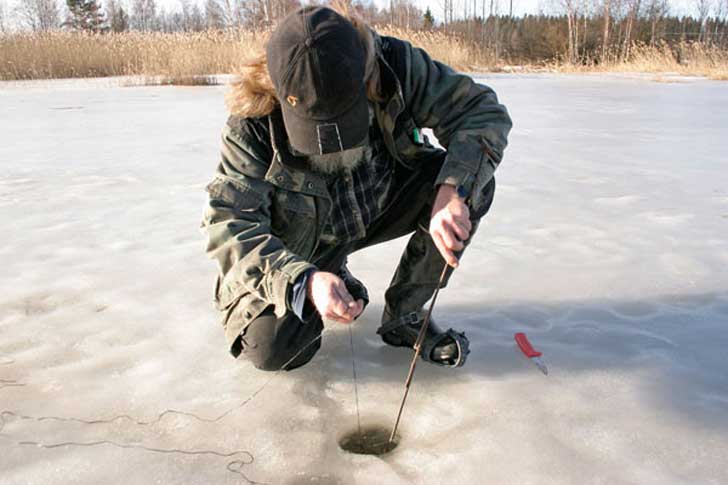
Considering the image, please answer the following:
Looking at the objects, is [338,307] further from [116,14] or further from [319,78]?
[116,14]

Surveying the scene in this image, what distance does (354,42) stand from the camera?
1205mm

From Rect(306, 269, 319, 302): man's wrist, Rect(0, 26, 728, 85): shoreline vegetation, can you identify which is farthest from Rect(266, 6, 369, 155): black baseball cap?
Rect(0, 26, 728, 85): shoreline vegetation

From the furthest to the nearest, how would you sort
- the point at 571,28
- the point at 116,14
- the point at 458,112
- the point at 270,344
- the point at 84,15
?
the point at 116,14, the point at 84,15, the point at 571,28, the point at 458,112, the point at 270,344

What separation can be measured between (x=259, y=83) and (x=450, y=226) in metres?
0.53

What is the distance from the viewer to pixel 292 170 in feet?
4.51

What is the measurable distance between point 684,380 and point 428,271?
0.69 metres

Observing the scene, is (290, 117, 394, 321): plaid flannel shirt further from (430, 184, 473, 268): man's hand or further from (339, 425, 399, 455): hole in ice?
(339, 425, 399, 455): hole in ice

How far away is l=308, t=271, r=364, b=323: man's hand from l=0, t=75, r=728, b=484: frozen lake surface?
322 mm

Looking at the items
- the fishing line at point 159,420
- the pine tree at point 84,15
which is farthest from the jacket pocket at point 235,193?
the pine tree at point 84,15

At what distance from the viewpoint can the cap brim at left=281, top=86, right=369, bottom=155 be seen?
1.19 metres

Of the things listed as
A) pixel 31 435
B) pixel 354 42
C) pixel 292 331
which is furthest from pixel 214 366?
pixel 354 42

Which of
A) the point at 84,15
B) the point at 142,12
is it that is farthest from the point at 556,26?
the point at 142,12

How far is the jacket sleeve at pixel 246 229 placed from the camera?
1223 mm

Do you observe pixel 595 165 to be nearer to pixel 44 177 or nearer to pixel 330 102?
pixel 330 102
